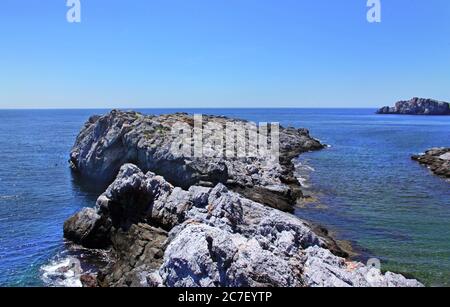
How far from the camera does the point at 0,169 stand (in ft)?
247

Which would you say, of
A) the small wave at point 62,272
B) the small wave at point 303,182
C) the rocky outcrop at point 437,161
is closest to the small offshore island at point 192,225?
the small wave at point 303,182

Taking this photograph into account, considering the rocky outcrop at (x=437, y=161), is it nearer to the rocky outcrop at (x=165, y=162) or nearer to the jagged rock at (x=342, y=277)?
the rocky outcrop at (x=165, y=162)

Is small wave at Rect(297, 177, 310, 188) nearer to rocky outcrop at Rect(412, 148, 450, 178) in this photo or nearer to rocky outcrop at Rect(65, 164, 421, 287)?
rocky outcrop at Rect(412, 148, 450, 178)

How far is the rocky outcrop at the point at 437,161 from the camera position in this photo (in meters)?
69.5

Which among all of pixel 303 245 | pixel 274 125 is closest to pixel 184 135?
pixel 303 245

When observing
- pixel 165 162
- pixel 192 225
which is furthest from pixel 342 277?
pixel 165 162

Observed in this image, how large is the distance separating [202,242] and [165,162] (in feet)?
101

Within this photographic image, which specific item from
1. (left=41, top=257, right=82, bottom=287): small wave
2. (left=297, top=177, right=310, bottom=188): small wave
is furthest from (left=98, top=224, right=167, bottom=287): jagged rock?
(left=297, top=177, right=310, bottom=188): small wave

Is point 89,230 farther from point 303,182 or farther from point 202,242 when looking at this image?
point 303,182

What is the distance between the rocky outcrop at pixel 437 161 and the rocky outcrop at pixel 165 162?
22767mm

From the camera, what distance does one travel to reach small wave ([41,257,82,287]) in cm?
3145

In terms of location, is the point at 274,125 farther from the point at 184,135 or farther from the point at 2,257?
the point at 2,257

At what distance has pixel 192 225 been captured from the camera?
26547 mm
